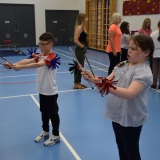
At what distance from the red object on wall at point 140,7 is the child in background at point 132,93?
7275mm

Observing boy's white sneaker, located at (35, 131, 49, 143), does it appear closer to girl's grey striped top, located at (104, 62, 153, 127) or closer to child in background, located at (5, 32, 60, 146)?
child in background, located at (5, 32, 60, 146)

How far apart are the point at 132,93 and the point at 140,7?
8349 mm

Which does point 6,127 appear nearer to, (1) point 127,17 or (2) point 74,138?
(2) point 74,138

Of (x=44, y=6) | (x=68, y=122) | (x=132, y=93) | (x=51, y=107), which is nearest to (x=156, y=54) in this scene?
(x=68, y=122)

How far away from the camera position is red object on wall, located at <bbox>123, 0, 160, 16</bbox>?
328 inches

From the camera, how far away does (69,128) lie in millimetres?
3393

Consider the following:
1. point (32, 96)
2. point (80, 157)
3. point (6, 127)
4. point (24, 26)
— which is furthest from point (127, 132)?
point (24, 26)

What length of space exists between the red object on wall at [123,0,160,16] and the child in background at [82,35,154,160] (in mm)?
7275

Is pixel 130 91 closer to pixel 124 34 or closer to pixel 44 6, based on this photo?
pixel 124 34

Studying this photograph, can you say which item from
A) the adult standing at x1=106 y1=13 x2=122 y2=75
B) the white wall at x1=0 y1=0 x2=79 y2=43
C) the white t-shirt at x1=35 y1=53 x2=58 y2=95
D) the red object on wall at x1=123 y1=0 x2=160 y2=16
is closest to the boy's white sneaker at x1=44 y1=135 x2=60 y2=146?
the white t-shirt at x1=35 y1=53 x2=58 y2=95

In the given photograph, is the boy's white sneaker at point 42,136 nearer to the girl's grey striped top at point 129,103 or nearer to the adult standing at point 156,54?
the girl's grey striped top at point 129,103

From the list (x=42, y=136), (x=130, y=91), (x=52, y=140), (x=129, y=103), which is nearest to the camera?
(x=130, y=91)

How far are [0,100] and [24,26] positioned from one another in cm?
973

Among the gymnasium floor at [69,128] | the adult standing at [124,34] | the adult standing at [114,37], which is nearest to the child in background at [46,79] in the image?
the gymnasium floor at [69,128]
